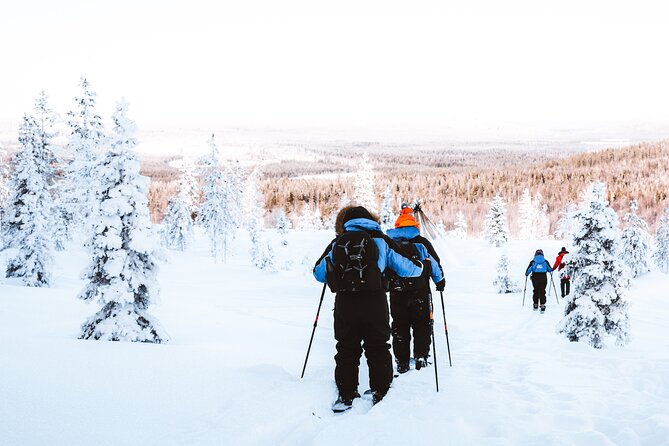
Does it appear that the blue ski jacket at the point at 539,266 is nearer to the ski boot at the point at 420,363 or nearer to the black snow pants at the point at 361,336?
the ski boot at the point at 420,363

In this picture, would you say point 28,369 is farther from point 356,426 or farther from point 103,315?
point 356,426


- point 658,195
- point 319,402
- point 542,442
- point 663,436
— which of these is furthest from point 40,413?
point 658,195

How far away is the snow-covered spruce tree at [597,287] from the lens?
423 inches

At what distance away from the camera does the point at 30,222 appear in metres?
20.9

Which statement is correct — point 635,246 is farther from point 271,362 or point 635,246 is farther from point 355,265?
point 355,265

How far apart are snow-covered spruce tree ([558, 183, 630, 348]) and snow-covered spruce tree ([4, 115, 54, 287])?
69.5ft

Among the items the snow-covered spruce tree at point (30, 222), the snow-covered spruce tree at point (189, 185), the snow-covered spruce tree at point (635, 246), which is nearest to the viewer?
the snow-covered spruce tree at point (30, 222)

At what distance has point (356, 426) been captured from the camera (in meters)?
4.07

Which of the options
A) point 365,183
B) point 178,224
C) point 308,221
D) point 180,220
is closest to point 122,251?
point 365,183

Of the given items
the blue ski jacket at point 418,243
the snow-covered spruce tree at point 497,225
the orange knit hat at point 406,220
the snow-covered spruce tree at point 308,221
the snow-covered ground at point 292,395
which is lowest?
the snow-covered spruce tree at point 308,221

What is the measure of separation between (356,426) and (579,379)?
345cm

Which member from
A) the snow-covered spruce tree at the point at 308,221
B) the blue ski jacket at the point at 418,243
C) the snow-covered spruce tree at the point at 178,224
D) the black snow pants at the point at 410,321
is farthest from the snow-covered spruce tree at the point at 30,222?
the snow-covered spruce tree at the point at 308,221

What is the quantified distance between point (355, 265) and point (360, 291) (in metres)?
0.28

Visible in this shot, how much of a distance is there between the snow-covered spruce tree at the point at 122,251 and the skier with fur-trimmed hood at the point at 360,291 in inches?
189
